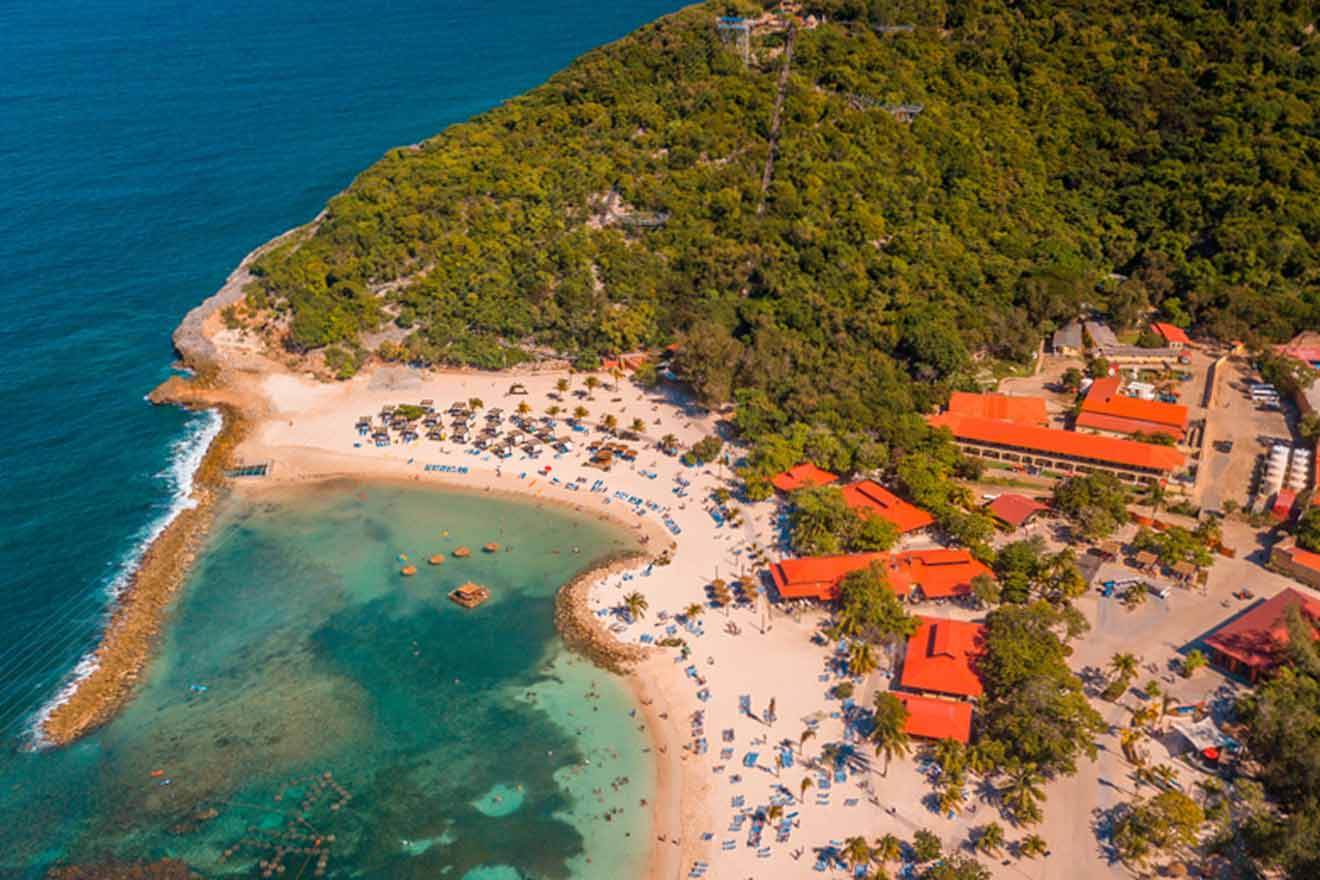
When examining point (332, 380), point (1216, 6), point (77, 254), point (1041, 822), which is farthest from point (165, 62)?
point (1041, 822)

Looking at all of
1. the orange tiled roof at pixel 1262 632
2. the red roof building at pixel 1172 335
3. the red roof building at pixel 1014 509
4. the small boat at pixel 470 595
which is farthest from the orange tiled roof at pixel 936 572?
the red roof building at pixel 1172 335

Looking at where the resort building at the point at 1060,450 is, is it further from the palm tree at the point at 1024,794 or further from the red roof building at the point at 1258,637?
the palm tree at the point at 1024,794

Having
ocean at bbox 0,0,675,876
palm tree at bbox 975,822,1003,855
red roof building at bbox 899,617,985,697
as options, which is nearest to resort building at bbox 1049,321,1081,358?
red roof building at bbox 899,617,985,697

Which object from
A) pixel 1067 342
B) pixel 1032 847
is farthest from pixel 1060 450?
pixel 1032 847

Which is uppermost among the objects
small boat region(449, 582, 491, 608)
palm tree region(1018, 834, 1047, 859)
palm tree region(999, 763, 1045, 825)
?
palm tree region(999, 763, 1045, 825)

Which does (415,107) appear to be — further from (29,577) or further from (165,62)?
(29,577)

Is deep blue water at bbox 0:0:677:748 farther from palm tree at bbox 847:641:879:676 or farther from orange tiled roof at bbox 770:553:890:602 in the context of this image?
palm tree at bbox 847:641:879:676
